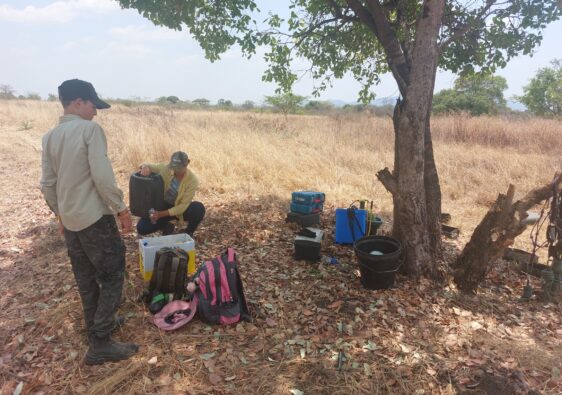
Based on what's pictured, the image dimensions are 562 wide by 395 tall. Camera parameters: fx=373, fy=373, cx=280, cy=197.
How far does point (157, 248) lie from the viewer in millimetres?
3664

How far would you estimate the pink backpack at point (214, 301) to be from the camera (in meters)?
3.26

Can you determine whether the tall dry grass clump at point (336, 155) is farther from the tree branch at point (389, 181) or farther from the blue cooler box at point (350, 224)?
the tree branch at point (389, 181)

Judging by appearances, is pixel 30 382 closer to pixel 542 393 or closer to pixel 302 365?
pixel 302 365

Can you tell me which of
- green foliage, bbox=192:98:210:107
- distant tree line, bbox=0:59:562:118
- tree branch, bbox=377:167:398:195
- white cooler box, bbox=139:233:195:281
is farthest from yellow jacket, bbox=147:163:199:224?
green foliage, bbox=192:98:210:107

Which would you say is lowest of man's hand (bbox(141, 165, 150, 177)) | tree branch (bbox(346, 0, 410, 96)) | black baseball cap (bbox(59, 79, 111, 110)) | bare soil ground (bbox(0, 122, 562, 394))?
bare soil ground (bbox(0, 122, 562, 394))

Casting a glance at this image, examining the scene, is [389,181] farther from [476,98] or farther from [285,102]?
[476,98]

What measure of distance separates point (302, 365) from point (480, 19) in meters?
4.45

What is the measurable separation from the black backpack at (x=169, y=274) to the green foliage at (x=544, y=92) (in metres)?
26.9

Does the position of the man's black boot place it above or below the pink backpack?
below

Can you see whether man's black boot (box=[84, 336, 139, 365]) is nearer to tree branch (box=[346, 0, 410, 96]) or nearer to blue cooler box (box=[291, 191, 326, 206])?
blue cooler box (box=[291, 191, 326, 206])

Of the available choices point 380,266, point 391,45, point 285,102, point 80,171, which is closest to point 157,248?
point 80,171

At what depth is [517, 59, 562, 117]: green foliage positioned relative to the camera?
912 inches

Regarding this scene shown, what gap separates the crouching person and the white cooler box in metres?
0.42

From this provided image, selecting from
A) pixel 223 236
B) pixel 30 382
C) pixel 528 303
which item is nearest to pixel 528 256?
pixel 528 303
